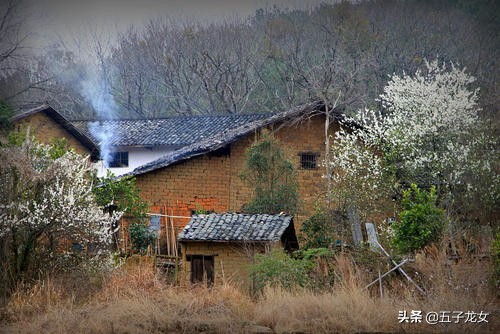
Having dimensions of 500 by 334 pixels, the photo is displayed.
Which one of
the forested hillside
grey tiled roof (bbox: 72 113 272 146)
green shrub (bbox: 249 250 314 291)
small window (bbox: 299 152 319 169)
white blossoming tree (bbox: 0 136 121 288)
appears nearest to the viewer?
green shrub (bbox: 249 250 314 291)

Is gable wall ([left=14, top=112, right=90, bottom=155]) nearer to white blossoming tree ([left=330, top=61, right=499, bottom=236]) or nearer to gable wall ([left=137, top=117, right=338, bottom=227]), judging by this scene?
gable wall ([left=137, top=117, right=338, bottom=227])

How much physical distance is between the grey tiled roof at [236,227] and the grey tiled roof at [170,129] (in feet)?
35.0

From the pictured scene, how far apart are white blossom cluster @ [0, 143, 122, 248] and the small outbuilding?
2007mm

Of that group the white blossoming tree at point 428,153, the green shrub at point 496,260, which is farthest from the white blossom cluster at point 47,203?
the green shrub at point 496,260

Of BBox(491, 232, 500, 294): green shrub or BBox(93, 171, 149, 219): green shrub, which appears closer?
BBox(491, 232, 500, 294): green shrub

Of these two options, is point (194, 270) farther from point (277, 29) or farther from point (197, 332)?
point (277, 29)

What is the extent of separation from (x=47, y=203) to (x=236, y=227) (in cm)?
420

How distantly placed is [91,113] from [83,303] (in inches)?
1172

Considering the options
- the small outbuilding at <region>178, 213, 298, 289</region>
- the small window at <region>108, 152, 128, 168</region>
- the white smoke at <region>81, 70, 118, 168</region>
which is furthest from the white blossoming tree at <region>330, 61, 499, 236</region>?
the white smoke at <region>81, 70, 118, 168</region>

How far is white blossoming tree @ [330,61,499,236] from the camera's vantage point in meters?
21.9

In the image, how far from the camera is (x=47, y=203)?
57.8 feet

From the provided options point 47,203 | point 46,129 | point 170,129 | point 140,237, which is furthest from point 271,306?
point 170,129

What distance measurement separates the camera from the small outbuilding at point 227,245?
1773 centimetres

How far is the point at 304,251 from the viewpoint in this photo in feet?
59.7
